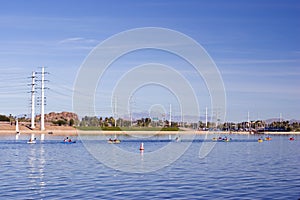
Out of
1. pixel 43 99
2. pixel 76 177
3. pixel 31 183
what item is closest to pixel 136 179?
pixel 76 177

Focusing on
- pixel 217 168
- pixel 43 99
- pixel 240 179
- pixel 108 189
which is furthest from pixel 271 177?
pixel 43 99

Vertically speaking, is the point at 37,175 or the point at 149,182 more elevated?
the point at 37,175

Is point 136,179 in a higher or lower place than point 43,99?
lower

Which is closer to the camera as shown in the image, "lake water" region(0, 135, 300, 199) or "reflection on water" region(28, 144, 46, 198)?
"lake water" region(0, 135, 300, 199)

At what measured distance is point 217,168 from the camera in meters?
61.4

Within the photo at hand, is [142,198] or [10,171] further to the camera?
[10,171]

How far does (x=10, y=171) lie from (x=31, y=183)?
35.5 feet

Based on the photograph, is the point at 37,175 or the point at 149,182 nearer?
the point at 149,182

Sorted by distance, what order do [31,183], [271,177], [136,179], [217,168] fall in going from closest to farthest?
[31,183], [136,179], [271,177], [217,168]

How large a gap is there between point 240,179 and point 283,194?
942 cm

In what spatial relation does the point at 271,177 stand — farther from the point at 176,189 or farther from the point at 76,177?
the point at 76,177

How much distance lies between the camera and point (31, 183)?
45.1 m

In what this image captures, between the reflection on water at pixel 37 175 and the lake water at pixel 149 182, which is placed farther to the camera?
the reflection on water at pixel 37 175

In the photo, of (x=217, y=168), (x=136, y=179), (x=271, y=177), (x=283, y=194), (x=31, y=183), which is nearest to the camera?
(x=283, y=194)
